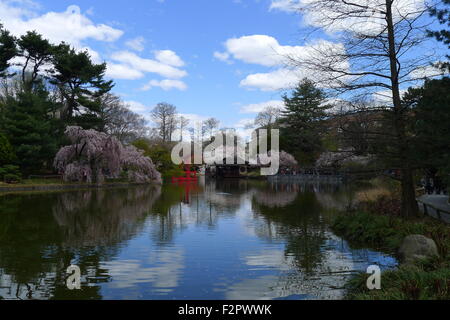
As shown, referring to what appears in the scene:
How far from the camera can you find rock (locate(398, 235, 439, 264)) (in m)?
7.49

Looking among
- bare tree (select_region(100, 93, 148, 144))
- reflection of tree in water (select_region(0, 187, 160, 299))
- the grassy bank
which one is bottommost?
reflection of tree in water (select_region(0, 187, 160, 299))

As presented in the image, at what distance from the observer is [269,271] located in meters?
7.75

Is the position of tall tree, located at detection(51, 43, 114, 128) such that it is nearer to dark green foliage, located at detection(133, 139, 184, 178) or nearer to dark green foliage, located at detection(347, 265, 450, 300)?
dark green foliage, located at detection(133, 139, 184, 178)

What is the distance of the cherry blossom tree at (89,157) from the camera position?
32.6 meters

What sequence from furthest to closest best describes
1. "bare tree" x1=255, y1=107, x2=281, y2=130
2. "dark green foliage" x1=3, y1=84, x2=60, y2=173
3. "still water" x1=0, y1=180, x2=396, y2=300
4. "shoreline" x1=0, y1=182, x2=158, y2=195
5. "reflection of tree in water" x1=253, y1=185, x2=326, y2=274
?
"bare tree" x1=255, y1=107, x2=281, y2=130 → "dark green foliage" x1=3, y1=84, x2=60, y2=173 → "shoreline" x1=0, y1=182, x2=158, y2=195 → "reflection of tree in water" x1=253, y1=185, x2=326, y2=274 → "still water" x1=0, y1=180, x2=396, y2=300

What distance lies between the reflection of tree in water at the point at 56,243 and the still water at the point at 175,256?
2cm

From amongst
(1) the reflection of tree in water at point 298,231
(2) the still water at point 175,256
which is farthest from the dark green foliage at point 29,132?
(1) the reflection of tree in water at point 298,231

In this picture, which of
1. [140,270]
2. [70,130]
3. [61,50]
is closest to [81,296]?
[140,270]

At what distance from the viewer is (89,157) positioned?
33.3 m

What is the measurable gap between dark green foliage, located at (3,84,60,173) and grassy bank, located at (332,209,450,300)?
2611 cm

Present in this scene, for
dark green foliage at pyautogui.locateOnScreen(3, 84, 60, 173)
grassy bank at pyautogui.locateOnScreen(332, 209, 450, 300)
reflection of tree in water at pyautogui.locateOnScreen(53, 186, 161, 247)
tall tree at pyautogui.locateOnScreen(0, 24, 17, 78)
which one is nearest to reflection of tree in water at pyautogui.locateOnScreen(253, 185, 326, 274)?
grassy bank at pyautogui.locateOnScreen(332, 209, 450, 300)

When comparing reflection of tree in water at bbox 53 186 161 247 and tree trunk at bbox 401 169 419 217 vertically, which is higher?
tree trunk at bbox 401 169 419 217

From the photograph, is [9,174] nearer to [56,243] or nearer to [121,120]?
[56,243]

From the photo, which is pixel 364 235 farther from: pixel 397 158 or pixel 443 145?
pixel 443 145
